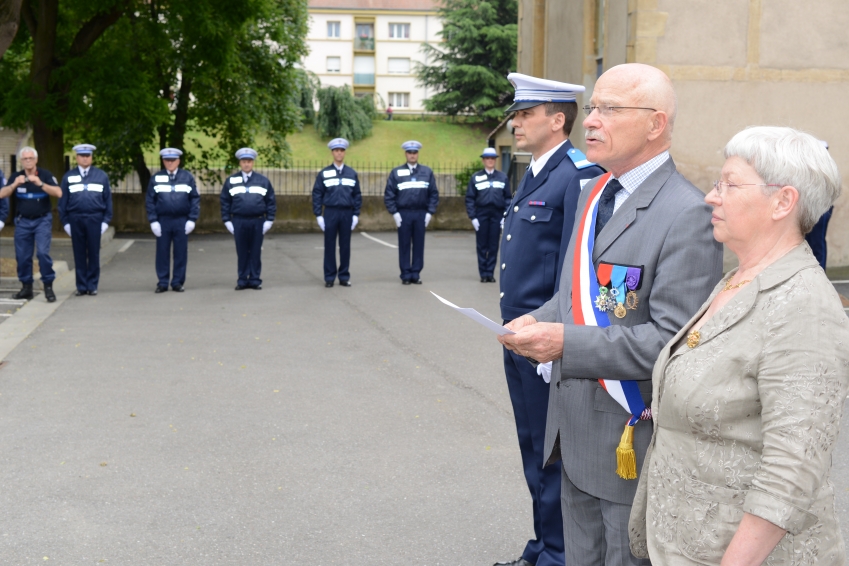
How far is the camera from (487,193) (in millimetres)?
17141

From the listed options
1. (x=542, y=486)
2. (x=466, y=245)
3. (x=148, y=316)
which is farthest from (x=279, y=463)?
(x=466, y=245)

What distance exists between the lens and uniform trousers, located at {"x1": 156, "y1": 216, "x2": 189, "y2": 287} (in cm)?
1448

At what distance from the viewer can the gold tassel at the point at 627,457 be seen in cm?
282

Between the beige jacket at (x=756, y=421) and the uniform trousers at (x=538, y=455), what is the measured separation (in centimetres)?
158

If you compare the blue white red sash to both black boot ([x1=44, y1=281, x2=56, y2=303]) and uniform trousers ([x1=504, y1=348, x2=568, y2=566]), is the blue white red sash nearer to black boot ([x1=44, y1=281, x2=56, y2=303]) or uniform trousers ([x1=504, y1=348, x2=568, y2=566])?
uniform trousers ([x1=504, y1=348, x2=568, y2=566])

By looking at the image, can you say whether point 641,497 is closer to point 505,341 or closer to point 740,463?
point 740,463

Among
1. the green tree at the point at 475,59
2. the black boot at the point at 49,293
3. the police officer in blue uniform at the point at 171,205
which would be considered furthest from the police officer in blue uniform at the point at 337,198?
the green tree at the point at 475,59

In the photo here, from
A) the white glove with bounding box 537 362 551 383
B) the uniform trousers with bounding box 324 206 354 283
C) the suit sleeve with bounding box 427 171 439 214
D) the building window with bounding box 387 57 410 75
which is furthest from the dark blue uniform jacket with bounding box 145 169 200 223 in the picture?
the building window with bounding box 387 57 410 75

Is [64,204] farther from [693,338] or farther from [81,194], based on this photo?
[693,338]

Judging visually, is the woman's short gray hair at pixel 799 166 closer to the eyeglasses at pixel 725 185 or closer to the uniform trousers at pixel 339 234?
the eyeglasses at pixel 725 185

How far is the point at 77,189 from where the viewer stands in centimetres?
1444

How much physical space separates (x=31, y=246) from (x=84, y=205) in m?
1.22

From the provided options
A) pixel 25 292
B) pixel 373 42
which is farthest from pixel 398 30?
pixel 25 292

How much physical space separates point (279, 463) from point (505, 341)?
3.35m
